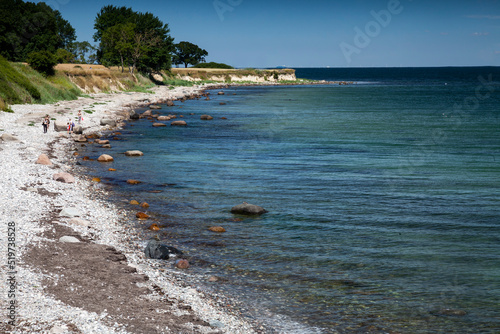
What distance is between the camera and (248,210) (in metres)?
22.2

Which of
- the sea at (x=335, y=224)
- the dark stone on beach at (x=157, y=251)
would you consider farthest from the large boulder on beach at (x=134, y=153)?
the dark stone on beach at (x=157, y=251)

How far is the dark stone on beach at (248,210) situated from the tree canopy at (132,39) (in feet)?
339

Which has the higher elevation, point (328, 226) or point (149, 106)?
point (149, 106)

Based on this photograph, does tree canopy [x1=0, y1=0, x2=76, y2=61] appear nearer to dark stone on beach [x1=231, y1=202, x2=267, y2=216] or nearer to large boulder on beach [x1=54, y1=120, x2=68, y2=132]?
large boulder on beach [x1=54, y1=120, x2=68, y2=132]

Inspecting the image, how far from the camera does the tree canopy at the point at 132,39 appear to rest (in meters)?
123

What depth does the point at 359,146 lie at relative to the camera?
43.7 meters

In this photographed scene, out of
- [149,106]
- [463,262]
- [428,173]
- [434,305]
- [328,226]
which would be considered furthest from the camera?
[149,106]

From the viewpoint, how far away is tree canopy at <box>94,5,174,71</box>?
122750mm

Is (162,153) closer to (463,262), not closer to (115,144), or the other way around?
(115,144)

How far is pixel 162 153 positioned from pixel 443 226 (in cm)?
2410

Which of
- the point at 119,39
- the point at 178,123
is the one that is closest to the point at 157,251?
the point at 178,123

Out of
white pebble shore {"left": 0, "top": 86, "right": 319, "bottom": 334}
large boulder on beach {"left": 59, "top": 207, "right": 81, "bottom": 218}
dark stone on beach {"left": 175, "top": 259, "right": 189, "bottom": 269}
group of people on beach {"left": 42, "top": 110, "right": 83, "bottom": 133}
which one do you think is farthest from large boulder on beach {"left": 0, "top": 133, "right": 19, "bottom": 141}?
dark stone on beach {"left": 175, "top": 259, "right": 189, "bottom": 269}

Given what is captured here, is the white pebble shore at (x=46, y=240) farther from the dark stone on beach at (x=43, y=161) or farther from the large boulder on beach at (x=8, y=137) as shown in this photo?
the large boulder on beach at (x=8, y=137)

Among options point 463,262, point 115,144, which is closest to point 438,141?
point 115,144
